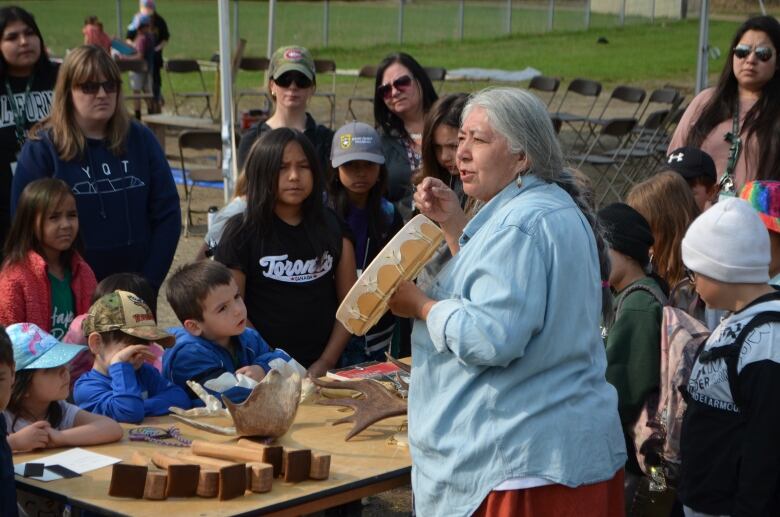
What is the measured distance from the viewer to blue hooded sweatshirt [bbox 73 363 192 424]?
3727 mm

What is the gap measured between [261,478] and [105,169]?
2156 mm

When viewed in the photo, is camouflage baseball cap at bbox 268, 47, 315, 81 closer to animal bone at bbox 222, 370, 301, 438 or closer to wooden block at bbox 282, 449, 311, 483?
animal bone at bbox 222, 370, 301, 438

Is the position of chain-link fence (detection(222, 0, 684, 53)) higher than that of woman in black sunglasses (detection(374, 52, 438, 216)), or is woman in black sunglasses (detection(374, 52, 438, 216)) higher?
woman in black sunglasses (detection(374, 52, 438, 216))

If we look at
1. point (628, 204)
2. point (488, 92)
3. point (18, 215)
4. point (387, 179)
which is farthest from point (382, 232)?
point (488, 92)

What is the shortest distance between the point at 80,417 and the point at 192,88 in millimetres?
17752

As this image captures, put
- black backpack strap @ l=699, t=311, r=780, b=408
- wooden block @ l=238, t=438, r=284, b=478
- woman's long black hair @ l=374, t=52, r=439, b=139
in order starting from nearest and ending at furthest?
black backpack strap @ l=699, t=311, r=780, b=408 → wooden block @ l=238, t=438, r=284, b=478 → woman's long black hair @ l=374, t=52, r=439, b=139

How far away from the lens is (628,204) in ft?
14.2

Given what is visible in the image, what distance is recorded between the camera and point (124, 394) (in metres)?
3.72

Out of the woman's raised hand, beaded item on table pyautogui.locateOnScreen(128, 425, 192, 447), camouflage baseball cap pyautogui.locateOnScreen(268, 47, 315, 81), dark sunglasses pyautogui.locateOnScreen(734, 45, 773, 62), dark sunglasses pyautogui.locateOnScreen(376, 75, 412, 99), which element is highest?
dark sunglasses pyautogui.locateOnScreen(734, 45, 773, 62)

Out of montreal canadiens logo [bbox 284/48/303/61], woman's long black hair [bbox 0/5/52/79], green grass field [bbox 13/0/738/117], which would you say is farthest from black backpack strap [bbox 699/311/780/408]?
green grass field [bbox 13/0/738/117]

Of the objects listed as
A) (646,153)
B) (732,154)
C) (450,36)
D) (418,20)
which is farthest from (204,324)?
(418,20)

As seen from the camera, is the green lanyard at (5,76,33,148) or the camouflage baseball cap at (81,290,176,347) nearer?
the camouflage baseball cap at (81,290,176,347)

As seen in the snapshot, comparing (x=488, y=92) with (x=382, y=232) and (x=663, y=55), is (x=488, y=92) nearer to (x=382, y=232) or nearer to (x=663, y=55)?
(x=382, y=232)

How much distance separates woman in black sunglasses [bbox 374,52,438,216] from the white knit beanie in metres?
2.45
